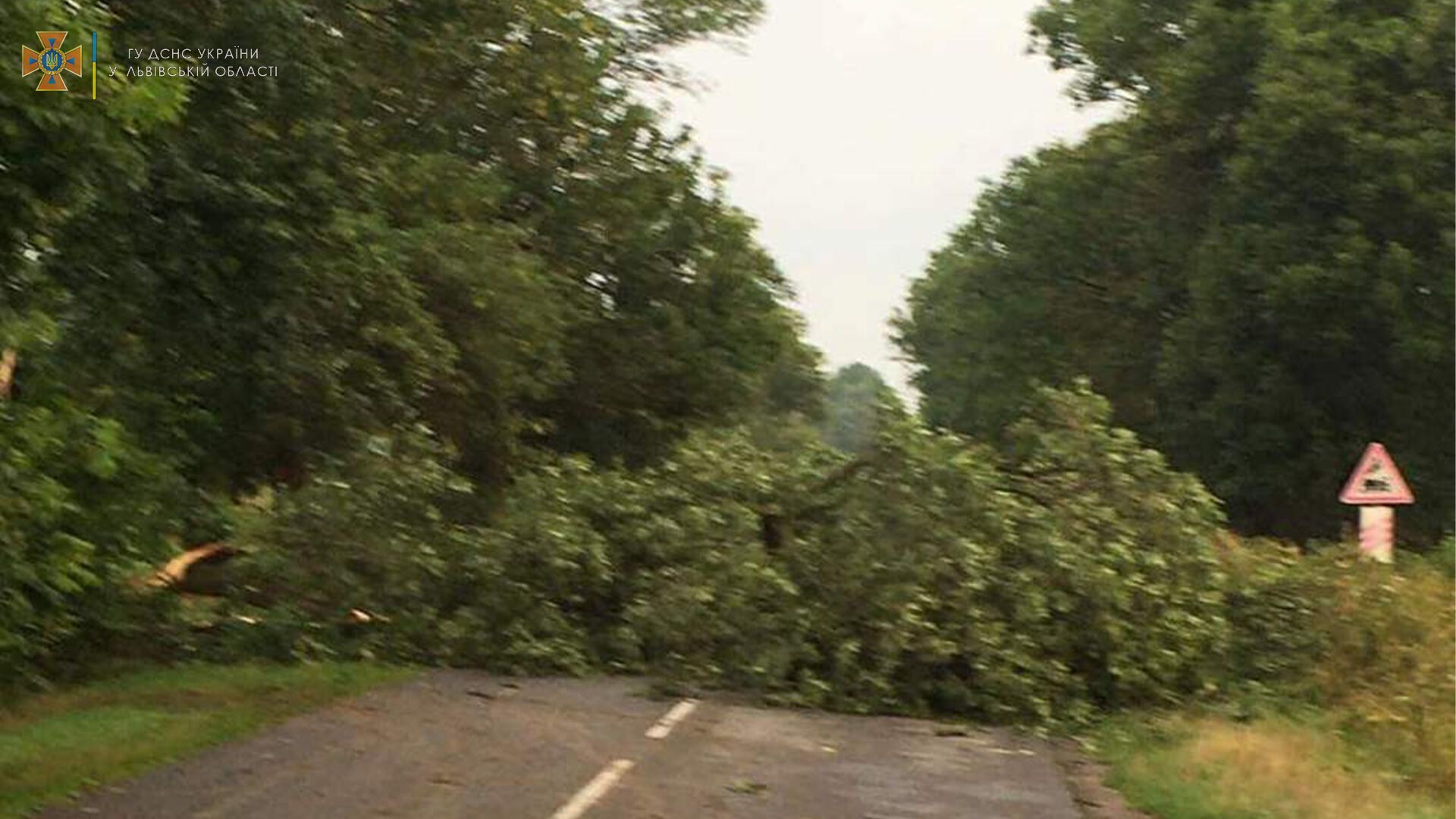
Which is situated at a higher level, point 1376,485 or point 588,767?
point 1376,485

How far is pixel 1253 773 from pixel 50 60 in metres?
8.75

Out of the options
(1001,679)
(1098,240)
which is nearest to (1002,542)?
(1001,679)

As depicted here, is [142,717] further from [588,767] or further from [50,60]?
[50,60]

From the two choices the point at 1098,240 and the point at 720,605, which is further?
the point at 1098,240

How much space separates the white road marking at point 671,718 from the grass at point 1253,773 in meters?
3.38

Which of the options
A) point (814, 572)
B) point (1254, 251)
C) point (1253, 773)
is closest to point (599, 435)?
point (814, 572)

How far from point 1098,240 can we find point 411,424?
20966mm

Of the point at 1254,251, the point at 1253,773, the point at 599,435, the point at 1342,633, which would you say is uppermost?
the point at 1254,251

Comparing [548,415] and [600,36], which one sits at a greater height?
[600,36]

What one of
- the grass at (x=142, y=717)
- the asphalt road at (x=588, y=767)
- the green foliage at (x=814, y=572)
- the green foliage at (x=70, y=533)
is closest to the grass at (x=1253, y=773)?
the asphalt road at (x=588, y=767)

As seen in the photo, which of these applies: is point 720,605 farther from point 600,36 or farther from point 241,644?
point 600,36

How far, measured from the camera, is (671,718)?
15.4 metres

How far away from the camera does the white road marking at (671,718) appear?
566 inches

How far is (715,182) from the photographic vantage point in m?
28.0
